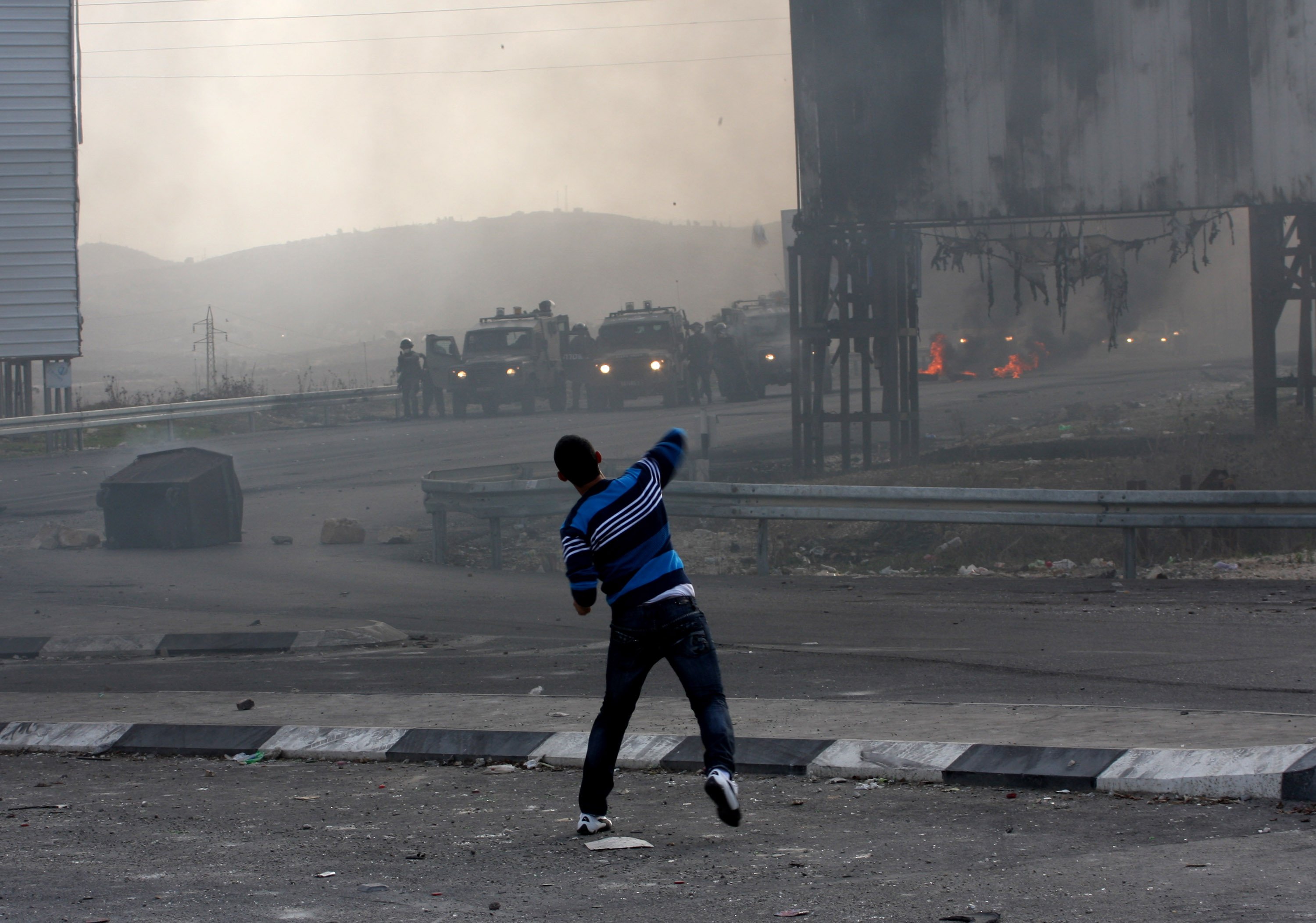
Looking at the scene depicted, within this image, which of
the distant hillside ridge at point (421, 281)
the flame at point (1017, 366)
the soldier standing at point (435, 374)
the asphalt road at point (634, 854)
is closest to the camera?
the asphalt road at point (634, 854)

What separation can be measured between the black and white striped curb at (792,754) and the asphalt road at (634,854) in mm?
98

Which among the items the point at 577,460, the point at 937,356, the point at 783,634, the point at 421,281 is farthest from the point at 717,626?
the point at 421,281

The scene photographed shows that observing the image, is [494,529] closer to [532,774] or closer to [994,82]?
[532,774]

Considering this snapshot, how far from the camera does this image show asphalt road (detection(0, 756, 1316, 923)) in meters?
3.72

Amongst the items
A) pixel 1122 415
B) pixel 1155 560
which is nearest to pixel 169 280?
pixel 1122 415

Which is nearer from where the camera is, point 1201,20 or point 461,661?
point 461,661

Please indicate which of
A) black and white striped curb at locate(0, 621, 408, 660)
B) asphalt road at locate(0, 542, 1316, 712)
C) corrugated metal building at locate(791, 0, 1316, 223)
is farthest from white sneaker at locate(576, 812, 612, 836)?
corrugated metal building at locate(791, 0, 1316, 223)

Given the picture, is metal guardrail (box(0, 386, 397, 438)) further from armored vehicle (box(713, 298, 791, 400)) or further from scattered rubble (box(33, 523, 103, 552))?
scattered rubble (box(33, 523, 103, 552))

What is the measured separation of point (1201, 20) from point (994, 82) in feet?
9.87

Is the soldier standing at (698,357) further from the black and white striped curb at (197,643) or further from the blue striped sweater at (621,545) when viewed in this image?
the blue striped sweater at (621,545)

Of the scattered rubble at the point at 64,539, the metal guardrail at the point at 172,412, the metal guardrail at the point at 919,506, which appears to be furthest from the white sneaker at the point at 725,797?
the metal guardrail at the point at 172,412

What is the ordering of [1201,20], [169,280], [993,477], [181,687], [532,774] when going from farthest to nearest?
[169,280]
[1201,20]
[993,477]
[181,687]
[532,774]

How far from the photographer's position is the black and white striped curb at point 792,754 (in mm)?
4734

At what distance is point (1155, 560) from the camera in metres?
12.3
